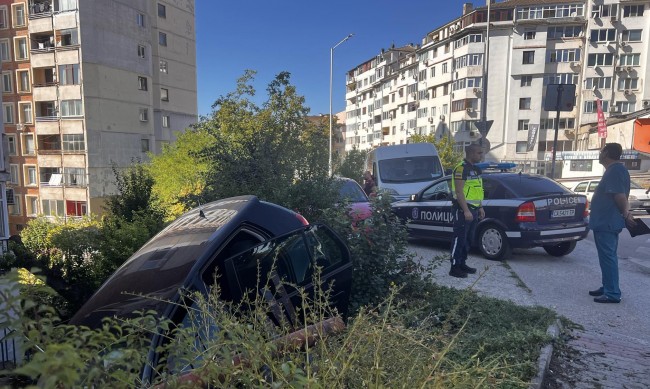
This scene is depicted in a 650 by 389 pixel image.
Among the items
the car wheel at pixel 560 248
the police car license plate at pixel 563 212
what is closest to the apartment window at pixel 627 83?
the car wheel at pixel 560 248

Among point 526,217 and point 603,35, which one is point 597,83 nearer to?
point 603,35

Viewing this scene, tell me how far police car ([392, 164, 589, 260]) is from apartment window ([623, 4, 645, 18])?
192 ft

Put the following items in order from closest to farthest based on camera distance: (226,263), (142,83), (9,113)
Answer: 1. (226,263)
2. (9,113)
3. (142,83)

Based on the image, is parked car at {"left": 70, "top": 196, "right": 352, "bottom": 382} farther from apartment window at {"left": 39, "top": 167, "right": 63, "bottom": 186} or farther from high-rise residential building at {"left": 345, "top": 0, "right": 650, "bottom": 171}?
high-rise residential building at {"left": 345, "top": 0, "right": 650, "bottom": 171}

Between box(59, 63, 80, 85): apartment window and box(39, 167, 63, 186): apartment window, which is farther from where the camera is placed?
box(39, 167, 63, 186): apartment window

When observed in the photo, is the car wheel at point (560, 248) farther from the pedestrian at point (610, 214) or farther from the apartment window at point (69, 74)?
the apartment window at point (69, 74)

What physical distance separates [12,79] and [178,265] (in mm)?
53300

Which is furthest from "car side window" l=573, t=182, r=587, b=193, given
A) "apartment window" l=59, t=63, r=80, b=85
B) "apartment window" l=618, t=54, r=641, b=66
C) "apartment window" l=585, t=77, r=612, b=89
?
"apartment window" l=59, t=63, r=80, b=85

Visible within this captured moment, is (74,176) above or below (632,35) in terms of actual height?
below

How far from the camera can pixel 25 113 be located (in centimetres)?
4359

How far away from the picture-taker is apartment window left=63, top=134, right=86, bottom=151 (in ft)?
133

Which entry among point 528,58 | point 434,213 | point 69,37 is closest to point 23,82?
point 69,37

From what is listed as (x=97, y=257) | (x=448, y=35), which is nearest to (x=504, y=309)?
(x=97, y=257)

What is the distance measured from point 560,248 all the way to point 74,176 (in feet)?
148
